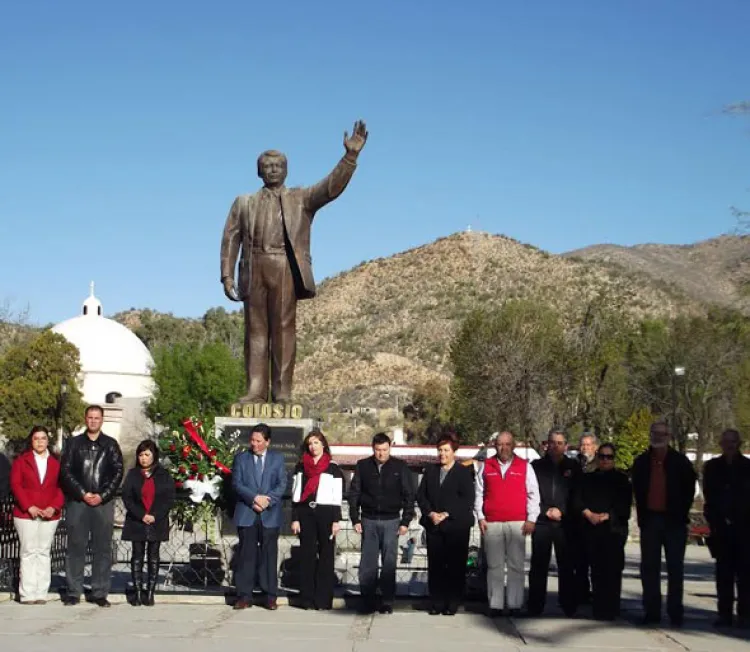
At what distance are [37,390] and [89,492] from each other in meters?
49.6

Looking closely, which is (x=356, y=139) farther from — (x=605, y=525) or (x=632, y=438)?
(x=632, y=438)

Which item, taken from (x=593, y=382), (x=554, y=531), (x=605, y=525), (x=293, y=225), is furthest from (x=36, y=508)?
(x=593, y=382)

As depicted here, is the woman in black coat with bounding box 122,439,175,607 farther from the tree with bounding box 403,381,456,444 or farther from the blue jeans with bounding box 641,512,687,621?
the tree with bounding box 403,381,456,444

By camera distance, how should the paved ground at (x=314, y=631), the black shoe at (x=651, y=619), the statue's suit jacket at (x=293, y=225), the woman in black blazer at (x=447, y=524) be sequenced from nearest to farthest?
the paved ground at (x=314, y=631)
the black shoe at (x=651, y=619)
the woman in black blazer at (x=447, y=524)
the statue's suit jacket at (x=293, y=225)

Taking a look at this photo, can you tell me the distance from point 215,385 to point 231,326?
52.6 m

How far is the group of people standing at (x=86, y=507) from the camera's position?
35.7ft

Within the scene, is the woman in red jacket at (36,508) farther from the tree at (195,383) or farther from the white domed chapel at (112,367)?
the white domed chapel at (112,367)

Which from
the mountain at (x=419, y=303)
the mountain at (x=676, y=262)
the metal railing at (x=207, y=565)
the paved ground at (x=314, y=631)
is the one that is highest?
the mountain at (x=676, y=262)

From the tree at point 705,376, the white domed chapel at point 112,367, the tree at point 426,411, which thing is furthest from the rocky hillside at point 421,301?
the tree at point 705,376

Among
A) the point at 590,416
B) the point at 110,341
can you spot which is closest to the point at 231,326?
the point at 110,341

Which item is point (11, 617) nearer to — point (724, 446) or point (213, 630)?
point (213, 630)

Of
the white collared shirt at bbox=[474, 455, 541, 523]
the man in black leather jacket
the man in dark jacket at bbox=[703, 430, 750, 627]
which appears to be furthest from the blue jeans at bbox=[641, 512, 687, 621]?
the man in black leather jacket

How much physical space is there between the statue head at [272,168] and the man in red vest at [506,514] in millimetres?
4553

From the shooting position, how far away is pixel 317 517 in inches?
432
